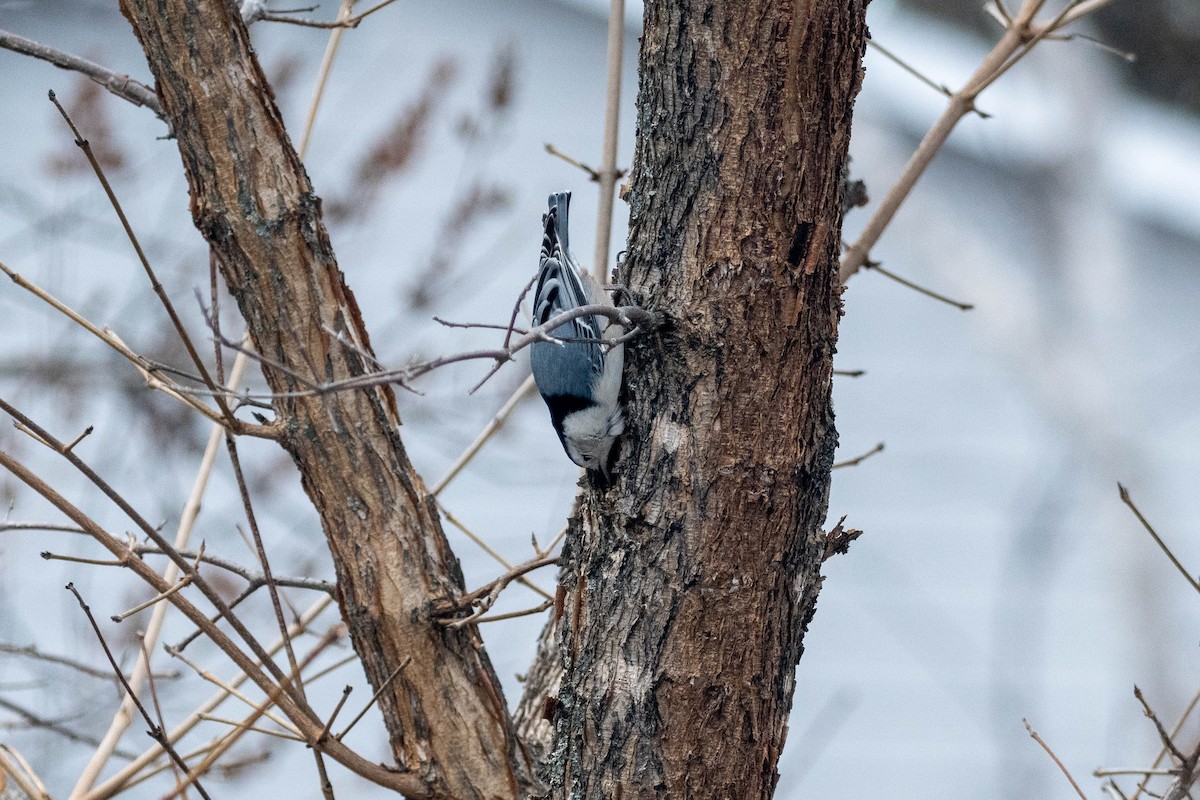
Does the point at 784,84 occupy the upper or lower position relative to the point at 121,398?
lower

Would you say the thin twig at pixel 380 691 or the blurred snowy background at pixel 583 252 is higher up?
the blurred snowy background at pixel 583 252

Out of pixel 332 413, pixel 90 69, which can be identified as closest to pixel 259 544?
pixel 332 413

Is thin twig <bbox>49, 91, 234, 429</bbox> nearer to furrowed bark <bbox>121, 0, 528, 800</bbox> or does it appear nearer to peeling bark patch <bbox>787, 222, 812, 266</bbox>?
furrowed bark <bbox>121, 0, 528, 800</bbox>

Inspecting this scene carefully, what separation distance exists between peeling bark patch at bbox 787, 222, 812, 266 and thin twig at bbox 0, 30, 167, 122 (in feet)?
2.42

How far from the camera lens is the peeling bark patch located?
1.12 m

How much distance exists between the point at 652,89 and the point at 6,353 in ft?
12.4

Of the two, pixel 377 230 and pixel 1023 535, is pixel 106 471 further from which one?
pixel 1023 535

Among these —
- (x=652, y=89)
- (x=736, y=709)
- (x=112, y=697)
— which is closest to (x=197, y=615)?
(x=736, y=709)

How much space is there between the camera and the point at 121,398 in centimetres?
391

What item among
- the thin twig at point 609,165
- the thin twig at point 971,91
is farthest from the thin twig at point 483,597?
the thin twig at point 971,91

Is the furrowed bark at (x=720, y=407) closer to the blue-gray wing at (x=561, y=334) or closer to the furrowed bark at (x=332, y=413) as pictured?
the furrowed bark at (x=332, y=413)

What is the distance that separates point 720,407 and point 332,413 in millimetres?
477

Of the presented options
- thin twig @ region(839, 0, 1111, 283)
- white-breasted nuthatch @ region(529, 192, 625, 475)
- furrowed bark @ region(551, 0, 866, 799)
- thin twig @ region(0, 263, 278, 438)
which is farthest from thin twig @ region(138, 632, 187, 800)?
thin twig @ region(839, 0, 1111, 283)

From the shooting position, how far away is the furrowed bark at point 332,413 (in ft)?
4.05
